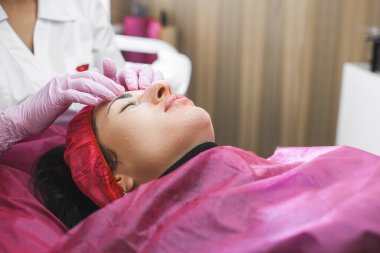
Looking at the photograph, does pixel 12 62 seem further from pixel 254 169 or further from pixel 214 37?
pixel 214 37

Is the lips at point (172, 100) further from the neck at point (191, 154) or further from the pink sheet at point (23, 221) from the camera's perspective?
the pink sheet at point (23, 221)

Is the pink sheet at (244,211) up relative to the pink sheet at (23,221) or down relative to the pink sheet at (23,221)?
up

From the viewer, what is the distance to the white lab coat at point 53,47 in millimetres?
1395

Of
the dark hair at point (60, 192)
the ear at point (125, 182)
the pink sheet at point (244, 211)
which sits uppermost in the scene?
the pink sheet at point (244, 211)

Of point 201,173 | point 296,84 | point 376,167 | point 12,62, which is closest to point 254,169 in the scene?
point 201,173

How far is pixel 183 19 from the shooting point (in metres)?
2.86

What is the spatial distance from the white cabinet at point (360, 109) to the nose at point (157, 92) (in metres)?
0.87

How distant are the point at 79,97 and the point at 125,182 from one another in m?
0.23

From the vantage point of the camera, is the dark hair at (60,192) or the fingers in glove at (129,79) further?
the fingers in glove at (129,79)

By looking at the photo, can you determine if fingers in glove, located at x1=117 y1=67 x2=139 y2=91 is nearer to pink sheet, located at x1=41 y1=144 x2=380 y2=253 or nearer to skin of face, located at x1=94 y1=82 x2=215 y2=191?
skin of face, located at x1=94 y1=82 x2=215 y2=191

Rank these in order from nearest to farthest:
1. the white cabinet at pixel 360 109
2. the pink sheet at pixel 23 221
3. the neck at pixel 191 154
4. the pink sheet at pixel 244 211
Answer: the pink sheet at pixel 244 211 < the pink sheet at pixel 23 221 < the neck at pixel 191 154 < the white cabinet at pixel 360 109

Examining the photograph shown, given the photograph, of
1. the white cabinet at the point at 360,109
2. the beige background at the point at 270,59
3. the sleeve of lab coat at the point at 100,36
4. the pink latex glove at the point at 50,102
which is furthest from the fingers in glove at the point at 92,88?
the beige background at the point at 270,59

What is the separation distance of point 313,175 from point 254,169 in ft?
0.39

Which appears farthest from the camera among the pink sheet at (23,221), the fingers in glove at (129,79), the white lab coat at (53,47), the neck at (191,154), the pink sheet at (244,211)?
the white lab coat at (53,47)
